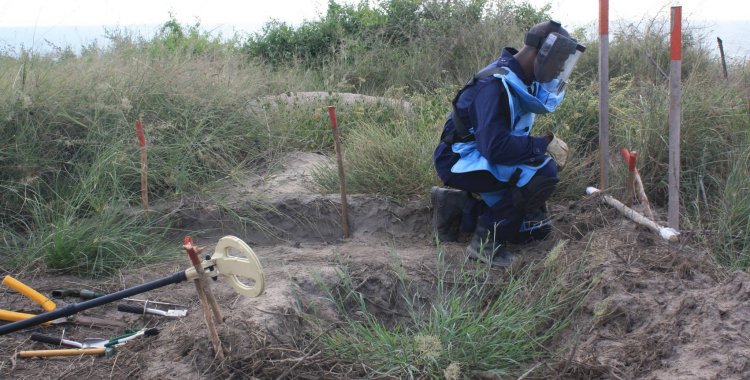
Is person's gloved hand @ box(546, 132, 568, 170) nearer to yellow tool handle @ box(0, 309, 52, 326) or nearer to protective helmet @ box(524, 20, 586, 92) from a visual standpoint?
protective helmet @ box(524, 20, 586, 92)

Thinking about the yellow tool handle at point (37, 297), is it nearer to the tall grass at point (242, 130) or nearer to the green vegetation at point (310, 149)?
the green vegetation at point (310, 149)

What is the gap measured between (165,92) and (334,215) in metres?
1.83

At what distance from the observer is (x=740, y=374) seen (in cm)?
285

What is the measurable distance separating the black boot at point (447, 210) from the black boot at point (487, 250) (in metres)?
0.24

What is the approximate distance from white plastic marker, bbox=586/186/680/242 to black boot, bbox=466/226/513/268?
27.4 inches

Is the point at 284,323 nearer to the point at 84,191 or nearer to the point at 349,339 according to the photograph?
the point at 349,339

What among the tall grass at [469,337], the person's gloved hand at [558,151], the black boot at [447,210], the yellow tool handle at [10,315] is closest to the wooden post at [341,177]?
the black boot at [447,210]

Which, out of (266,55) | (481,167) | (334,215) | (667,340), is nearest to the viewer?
(667,340)

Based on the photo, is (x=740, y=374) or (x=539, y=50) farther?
(x=539, y=50)

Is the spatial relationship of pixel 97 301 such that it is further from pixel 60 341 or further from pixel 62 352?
pixel 60 341

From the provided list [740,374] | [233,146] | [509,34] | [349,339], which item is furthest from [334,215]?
[509,34]

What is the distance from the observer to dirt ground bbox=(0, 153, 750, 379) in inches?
125

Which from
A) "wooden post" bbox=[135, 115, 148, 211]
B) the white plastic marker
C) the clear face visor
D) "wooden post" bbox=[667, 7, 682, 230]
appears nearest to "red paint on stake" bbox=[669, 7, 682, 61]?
"wooden post" bbox=[667, 7, 682, 230]

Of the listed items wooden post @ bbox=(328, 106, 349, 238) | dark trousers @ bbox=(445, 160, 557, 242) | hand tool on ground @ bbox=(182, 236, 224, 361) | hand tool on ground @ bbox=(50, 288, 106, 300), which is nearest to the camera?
hand tool on ground @ bbox=(182, 236, 224, 361)
